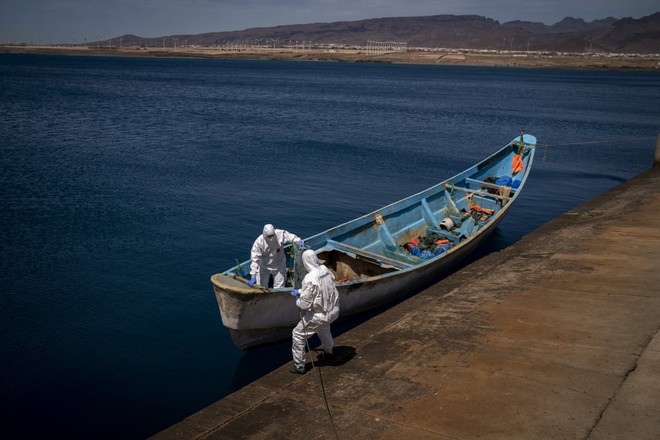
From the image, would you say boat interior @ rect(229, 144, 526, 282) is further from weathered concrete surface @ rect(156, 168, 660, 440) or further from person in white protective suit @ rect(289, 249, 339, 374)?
person in white protective suit @ rect(289, 249, 339, 374)

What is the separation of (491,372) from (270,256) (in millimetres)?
4719

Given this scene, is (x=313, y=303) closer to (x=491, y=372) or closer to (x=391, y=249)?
(x=491, y=372)

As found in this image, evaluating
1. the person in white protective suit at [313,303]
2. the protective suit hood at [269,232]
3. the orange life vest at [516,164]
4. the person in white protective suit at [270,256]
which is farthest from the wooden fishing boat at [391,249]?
the person in white protective suit at [313,303]

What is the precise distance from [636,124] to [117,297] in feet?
163

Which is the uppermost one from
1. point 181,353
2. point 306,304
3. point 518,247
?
point 306,304

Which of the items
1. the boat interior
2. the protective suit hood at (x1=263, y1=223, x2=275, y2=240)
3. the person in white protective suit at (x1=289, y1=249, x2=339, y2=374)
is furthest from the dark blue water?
the person in white protective suit at (x1=289, y1=249, x2=339, y2=374)

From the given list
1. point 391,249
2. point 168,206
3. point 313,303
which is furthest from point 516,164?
point 313,303

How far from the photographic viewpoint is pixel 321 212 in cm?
2159

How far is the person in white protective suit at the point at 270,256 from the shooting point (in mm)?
10562

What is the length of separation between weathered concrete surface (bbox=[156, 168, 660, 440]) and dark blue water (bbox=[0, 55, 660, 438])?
8.44 ft

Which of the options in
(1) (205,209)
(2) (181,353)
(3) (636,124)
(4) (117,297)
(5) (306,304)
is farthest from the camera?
(3) (636,124)

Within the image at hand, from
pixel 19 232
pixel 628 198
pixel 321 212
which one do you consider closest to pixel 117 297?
pixel 19 232

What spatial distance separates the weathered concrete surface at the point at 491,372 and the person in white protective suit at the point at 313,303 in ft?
1.89

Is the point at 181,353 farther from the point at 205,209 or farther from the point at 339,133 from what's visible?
the point at 339,133
